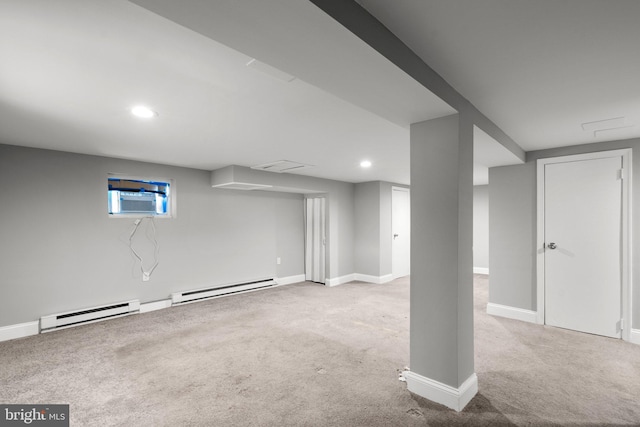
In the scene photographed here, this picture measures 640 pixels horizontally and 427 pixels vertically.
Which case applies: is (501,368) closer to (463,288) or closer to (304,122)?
(463,288)

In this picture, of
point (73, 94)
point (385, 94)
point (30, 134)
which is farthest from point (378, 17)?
point (30, 134)

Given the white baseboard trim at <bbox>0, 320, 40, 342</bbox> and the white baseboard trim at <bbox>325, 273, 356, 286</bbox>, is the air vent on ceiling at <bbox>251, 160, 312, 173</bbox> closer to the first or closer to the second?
the white baseboard trim at <bbox>325, 273, 356, 286</bbox>

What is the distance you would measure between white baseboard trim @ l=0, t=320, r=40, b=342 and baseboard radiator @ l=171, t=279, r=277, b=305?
158 cm

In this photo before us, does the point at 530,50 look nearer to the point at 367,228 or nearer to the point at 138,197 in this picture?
the point at 138,197

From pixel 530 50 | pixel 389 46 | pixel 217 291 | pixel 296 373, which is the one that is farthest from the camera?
pixel 217 291

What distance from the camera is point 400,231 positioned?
22.8 ft

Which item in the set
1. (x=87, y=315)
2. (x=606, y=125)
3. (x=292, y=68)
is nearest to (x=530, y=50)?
(x=292, y=68)

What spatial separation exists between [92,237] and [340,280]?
4.41 metres

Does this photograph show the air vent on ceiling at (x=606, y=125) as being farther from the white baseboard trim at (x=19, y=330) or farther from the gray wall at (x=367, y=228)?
the white baseboard trim at (x=19, y=330)

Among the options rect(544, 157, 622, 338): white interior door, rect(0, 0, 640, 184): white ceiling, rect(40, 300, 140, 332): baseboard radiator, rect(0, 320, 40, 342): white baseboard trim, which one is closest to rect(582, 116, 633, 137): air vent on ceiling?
rect(0, 0, 640, 184): white ceiling

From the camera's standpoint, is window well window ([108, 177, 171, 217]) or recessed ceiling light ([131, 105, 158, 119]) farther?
window well window ([108, 177, 171, 217])

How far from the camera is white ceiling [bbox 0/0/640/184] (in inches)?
48.6

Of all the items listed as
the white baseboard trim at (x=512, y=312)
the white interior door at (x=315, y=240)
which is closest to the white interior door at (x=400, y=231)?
the white interior door at (x=315, y=240)

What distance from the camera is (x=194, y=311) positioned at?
14.6 feet
